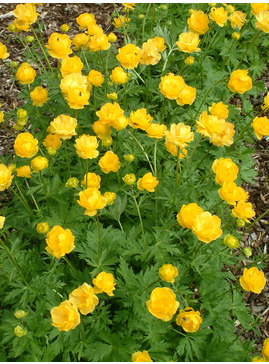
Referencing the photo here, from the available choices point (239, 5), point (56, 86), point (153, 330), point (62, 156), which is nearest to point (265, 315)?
point (153, 330)

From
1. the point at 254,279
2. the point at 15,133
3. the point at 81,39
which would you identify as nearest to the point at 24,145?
the point at 81,39

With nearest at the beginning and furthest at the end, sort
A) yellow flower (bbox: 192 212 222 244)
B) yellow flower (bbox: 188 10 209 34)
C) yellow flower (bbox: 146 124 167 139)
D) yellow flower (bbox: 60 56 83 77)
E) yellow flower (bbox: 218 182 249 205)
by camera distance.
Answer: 1. yellow flower (bbox: 192 212 222 244)
2. yellow flower (bbox: 218 182 249 205)
3. yellow flower (bbox: 146 124 167 139)
4. yellow flower (bbox: 60 56 83 77)
5. yellow flower (bbox: 188 10 209 34)

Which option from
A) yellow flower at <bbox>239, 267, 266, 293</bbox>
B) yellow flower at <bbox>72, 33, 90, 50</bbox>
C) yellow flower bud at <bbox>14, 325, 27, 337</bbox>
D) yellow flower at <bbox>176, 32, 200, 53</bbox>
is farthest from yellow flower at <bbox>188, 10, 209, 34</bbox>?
yellow flower bud at <bbox>14, 325, 27, 337</bbox>

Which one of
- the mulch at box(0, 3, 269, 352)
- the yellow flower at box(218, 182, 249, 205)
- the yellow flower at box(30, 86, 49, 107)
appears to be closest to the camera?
the yellow flower at box(218, 182, 249, 205)

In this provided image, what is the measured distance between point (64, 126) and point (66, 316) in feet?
2.65

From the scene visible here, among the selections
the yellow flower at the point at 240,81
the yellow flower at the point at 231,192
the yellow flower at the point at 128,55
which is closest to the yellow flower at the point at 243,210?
the yellow flower at the point at 231,192

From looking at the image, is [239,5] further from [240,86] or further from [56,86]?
[56,86]

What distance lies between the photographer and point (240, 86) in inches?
77.8

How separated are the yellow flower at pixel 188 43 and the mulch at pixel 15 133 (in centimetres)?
105

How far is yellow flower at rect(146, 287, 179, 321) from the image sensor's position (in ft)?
4.36

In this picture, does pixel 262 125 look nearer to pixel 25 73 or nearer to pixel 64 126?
pixel 64 126

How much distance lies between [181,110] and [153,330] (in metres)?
1.53

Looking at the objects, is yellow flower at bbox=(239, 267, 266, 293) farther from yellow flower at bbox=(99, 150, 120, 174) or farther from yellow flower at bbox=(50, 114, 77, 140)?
yellow flower at bbox=(50, 114, 77, 140)

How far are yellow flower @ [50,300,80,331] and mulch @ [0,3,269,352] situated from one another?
1.00 meters
